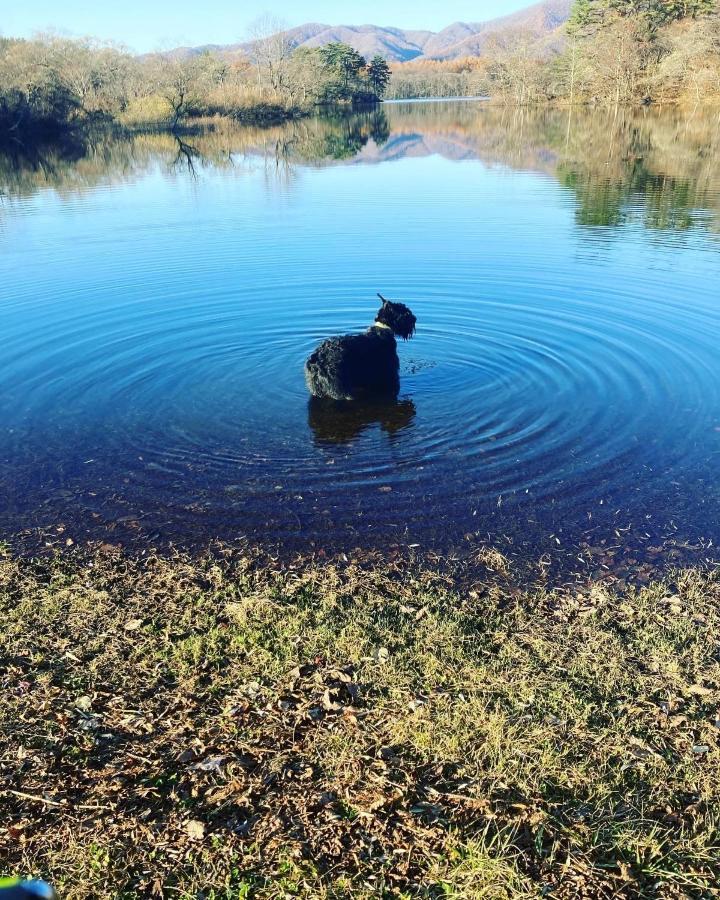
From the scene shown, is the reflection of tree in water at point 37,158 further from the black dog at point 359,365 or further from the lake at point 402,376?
the black dog at point 359,365

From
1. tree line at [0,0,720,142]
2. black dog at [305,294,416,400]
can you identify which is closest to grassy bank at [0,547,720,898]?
black dog at [305,294,416,400]

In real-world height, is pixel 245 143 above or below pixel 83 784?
above

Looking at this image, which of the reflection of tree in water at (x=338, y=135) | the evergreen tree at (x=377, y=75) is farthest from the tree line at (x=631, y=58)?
the evergreen tree at (x=377, y=75)

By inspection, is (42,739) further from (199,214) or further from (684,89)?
(684,89)

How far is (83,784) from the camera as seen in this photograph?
420cm

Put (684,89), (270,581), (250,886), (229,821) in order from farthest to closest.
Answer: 1. (684,89)
2. (270,581)
3. (229,821)
4. (250,886)

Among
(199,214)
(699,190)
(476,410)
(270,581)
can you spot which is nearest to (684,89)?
(699,190)

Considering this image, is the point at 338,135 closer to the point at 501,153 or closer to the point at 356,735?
the point at 501,153

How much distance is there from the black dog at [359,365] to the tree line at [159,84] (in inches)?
2383

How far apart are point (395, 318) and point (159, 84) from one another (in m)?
93.7

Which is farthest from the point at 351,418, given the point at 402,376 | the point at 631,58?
the point at 631,58

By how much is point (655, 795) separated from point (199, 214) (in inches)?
1078

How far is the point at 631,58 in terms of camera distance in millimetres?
76688

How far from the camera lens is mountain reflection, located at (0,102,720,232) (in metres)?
25.7
